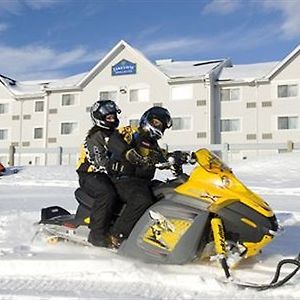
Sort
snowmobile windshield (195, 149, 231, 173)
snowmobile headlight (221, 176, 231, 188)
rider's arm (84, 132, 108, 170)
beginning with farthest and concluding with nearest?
rider's arm (84, 132, 108, 170) → snowmobile windshield (195, 149, 231, 173) → snowmobile headlight (221, 176, 231, 188)

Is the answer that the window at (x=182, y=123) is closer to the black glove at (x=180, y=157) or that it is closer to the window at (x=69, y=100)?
the window at (x=69, y=100)

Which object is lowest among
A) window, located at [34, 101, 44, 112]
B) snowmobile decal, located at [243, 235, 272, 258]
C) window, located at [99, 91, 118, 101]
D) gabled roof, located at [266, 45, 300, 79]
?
snowmobile decal, located at [243, 235, 272, 258]

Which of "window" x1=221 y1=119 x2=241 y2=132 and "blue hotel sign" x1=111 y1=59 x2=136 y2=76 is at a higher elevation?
"blue hotel sign" x1=111 y1=59 x2=136 y2=76

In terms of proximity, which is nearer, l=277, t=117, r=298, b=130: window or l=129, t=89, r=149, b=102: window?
l=277, t=117, r=298, b=130: window

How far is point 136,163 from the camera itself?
4492 millimetres

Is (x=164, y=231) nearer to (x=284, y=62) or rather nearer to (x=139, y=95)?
(x=284, y=62)

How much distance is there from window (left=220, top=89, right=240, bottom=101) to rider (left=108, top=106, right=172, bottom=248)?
27.1 m

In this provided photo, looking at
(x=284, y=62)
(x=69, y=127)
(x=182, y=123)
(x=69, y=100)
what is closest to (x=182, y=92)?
(x=182, y=123)

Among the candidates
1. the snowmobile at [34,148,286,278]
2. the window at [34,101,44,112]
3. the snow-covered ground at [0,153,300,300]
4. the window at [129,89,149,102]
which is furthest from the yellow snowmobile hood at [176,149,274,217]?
the window at [34,101,44,112]

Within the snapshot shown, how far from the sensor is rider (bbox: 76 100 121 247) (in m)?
4.64

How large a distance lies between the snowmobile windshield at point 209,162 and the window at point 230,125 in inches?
1075

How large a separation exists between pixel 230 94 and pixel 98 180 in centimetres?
2744

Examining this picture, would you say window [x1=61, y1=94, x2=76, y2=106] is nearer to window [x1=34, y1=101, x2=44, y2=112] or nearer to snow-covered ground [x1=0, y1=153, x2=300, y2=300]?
window [x1=34, y1=101, x2=44, y2=112]

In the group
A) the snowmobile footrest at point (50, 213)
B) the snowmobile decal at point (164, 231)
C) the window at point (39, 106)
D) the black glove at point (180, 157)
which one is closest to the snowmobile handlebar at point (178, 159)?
the black glove at point (180, 157)
